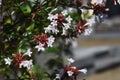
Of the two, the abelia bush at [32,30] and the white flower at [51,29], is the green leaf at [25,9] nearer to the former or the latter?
the abelia bush at [32,30]

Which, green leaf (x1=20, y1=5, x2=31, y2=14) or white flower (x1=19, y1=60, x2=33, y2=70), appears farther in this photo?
green leaf (x1=20, y1=5, x2=31, y2=14)

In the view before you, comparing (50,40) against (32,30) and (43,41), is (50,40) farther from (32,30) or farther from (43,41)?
(32,30)

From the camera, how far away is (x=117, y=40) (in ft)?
61.1

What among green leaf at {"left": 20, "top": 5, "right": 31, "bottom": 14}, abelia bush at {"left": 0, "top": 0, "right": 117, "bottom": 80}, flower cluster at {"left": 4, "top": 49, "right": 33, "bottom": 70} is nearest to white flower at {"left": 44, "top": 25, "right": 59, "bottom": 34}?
abelia bush at {"left": 0, "top": 0, "right": 117, "bottom": 80}

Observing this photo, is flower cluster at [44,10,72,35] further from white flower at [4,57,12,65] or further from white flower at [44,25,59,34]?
white flower at [4,57,12,65]

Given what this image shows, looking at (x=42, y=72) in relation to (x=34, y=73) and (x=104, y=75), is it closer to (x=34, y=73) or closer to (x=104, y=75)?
(x=34, y=73)

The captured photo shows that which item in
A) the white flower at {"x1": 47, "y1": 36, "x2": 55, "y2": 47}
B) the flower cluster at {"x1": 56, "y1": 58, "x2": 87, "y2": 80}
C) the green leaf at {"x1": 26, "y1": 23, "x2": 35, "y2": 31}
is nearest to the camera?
the white flower at {"x1": 47, "y1": 36, "x2": 55, "y2": 47}

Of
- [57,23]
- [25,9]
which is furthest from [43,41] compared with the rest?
[25,9]

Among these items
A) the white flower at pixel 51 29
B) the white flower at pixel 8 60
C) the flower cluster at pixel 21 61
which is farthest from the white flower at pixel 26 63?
the white flower at pixel 51 29

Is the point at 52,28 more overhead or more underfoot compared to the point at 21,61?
more overhead

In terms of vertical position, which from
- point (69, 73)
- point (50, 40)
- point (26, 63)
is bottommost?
point (69, 73)

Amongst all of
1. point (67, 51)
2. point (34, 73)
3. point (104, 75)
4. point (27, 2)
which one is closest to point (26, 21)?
point (27, 2)

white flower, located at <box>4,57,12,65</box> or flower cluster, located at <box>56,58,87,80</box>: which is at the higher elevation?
white flower, located at <box>4,57,12,65</box>

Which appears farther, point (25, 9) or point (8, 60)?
point (25, 9)
